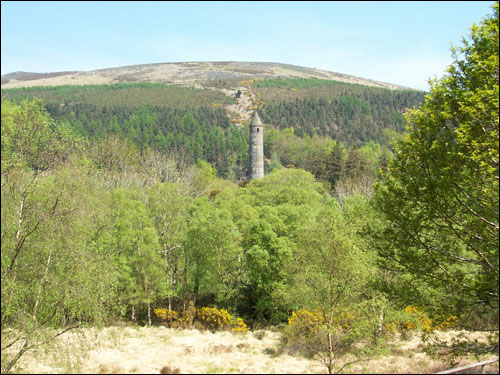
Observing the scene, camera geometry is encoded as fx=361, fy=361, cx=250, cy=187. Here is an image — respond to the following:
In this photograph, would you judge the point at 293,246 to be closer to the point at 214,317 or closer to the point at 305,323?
the point at 214,317

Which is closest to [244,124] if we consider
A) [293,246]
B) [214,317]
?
[293,246]

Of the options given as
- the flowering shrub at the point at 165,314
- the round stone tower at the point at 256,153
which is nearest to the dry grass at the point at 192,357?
the flowering shrub at the point at 165,314

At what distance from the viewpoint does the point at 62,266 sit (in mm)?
14758

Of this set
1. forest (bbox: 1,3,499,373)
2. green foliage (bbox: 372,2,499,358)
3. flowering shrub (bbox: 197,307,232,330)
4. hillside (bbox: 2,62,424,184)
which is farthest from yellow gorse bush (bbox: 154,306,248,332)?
hillside (bbox: 2,62,424,184)

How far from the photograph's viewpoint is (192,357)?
1942 centimetres

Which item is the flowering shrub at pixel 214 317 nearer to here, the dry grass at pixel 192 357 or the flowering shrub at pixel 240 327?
the flowering shrub at pixel 240 327

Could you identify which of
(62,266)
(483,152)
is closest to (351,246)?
(483,152)

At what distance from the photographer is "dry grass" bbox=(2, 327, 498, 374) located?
14.8 metres

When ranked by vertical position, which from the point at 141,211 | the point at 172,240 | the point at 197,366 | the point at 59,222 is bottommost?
the point at 197,366

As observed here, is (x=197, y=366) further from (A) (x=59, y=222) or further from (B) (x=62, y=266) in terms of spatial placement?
(A) (x=59, y=222)

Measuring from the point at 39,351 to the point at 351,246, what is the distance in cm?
1285

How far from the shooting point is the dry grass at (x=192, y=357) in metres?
14.8

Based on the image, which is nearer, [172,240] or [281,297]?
[281,297]

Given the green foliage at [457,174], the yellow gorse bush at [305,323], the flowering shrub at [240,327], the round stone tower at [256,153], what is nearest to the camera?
the green foliage at [457,174]
